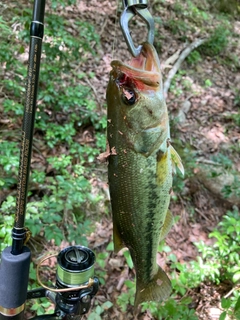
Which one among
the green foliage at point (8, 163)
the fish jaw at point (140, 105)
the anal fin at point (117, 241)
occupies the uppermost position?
the fish jaw at point (140, 105)

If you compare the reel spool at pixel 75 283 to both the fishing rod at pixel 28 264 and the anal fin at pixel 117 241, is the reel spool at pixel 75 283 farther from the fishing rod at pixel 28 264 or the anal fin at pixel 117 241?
the anal fin at pixel 117 241

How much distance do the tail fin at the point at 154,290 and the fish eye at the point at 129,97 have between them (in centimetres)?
90

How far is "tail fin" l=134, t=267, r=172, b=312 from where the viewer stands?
5.56 ft

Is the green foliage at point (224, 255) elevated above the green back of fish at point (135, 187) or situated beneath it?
situated beneath

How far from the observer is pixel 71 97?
4.32 meters

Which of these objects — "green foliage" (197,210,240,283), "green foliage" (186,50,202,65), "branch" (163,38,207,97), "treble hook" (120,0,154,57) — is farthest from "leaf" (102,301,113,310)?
"green foliage" (186,50,202,65)

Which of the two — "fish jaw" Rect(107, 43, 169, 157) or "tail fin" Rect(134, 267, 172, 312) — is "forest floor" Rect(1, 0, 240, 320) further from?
"tail fin" Rect(134, 267, 172, 312)

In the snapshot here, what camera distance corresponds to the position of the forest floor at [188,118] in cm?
324

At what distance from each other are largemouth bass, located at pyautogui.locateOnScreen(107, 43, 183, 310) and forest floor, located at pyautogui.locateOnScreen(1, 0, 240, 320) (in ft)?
3.43

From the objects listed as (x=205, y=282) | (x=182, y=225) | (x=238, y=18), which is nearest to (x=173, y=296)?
(x=205, y=282)

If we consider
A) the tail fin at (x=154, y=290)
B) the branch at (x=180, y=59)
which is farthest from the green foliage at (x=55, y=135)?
the branch at (x=180, y=59)

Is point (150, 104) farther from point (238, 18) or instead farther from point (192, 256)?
point (238, 18)

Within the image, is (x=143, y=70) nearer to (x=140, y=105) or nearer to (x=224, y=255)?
(x=140, y=105)

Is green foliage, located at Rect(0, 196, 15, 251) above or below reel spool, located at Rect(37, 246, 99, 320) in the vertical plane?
below
